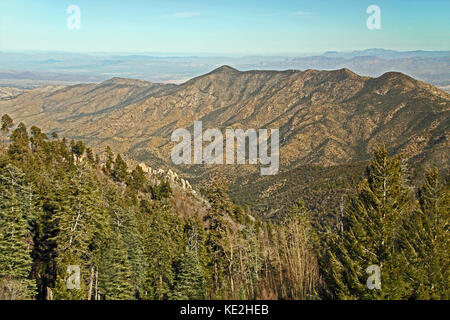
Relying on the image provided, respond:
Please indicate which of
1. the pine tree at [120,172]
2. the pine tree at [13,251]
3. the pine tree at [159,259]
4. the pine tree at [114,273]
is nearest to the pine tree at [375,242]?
the pine tree at [114,273]

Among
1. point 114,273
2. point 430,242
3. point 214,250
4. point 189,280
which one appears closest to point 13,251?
point 114,273

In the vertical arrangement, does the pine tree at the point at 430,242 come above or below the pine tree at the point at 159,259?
above

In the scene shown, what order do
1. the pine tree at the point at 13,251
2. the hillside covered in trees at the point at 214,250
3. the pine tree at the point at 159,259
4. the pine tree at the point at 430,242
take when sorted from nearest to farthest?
the pine tree at the point at 430,242 → the hillside covered in trees at the point at 214,250 → the pine tree at the point at 13,251 → the pine tree at the point at 159,259

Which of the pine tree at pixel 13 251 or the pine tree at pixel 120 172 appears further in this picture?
the pine tree at pixel 120 172

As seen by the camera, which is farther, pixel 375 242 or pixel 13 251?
pixel 13 251

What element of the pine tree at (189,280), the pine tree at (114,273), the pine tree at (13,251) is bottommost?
the pine tree at (189,280)

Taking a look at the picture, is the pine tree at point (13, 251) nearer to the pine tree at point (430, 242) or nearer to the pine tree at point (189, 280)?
the pine tree at point (189, 280)

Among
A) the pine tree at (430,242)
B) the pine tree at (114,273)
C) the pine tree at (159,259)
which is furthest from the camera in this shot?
the pine tree at (159,259)

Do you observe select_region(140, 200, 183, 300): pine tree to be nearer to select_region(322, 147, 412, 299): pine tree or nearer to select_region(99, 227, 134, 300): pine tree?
select_region(99, 227, 134, 300): pine tree

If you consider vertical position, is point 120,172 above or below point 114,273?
below

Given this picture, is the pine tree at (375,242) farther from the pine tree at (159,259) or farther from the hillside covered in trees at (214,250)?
the pine tree at (159,259)

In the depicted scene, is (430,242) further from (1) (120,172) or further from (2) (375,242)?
(1) (120,172)

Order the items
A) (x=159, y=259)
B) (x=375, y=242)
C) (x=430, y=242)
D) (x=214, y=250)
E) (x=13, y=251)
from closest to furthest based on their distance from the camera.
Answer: (x=375, y=242)
(x=430, y=242)
(x=13, y=251)
(x=159, y=259)
(x=214, y=250)
